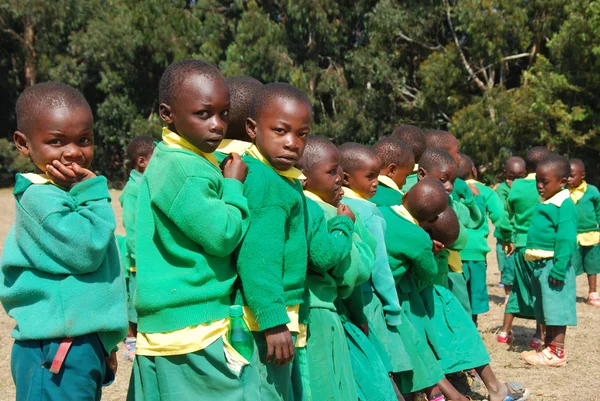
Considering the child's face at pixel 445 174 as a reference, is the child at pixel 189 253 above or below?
above

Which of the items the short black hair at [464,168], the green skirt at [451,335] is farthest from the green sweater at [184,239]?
the short black hair at [464,168]

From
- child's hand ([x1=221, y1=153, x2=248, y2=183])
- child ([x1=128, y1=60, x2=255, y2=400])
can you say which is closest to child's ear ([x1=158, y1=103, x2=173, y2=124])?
child ([x1=128, y1=60, x2=255, y2=400])

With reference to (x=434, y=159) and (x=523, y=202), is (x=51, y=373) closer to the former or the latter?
(x=434, y=159)

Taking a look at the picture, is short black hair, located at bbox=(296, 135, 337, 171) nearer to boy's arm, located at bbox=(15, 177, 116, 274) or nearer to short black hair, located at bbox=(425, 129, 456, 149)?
boy's arm, located at bbox=(15, 177, 116, 274)

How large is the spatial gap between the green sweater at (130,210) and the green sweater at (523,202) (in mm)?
3934

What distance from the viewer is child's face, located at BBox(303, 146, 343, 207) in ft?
10.5

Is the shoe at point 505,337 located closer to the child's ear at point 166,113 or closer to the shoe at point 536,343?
the shoe at point 536,343

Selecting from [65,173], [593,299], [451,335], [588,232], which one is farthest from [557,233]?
[65,173]

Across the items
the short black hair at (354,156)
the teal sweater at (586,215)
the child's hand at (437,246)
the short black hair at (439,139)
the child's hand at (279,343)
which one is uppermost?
the short black hair at (354,156)

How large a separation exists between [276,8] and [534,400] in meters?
22.2

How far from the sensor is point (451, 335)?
4.41m

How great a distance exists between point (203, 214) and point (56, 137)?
2.16 ft

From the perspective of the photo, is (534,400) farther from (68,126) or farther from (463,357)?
(68,126)

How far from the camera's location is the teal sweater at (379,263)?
12.0 ft
